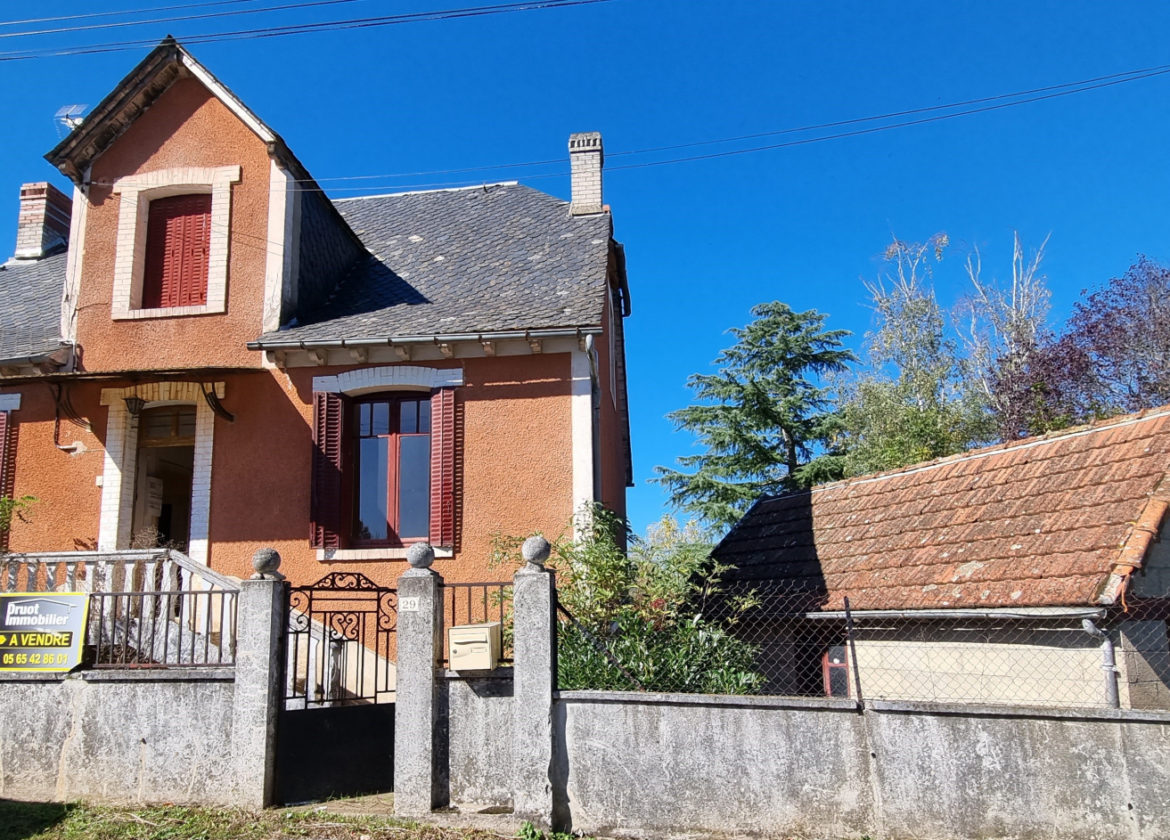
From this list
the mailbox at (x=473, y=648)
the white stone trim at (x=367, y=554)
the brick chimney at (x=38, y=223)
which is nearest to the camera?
the mailbox at (x=473, y=648)

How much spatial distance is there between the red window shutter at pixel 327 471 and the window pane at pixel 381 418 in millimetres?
451

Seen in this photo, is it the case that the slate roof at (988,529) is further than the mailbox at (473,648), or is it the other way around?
the slate roof at (988,529)

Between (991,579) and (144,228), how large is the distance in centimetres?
1170

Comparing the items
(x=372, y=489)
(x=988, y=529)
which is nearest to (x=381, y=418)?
(x=372, y=489)

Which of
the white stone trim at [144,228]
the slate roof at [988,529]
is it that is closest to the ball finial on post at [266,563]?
the white stone trim at [144,228]

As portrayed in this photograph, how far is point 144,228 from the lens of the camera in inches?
490

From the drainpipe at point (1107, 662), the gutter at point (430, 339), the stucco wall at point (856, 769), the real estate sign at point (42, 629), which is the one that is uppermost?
the gutter at point (430, 339)

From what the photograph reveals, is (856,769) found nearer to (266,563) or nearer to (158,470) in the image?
(266,563)

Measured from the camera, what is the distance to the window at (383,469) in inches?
432

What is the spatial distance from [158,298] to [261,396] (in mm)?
2363

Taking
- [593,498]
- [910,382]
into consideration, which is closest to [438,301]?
[593,498]

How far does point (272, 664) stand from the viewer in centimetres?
727

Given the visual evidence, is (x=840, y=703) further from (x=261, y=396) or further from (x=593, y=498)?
(x=261, y=396)

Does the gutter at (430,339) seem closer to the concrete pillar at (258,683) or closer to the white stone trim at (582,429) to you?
the white stone trim at (582,429)
